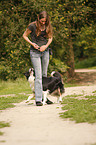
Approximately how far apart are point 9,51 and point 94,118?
43.0ft

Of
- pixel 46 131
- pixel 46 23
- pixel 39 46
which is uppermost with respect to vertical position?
pixel 46 23

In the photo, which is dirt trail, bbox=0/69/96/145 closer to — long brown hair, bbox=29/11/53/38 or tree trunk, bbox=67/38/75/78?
long brown hair, bbox=29/11/53/38

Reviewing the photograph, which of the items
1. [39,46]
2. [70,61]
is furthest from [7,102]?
[70,61]

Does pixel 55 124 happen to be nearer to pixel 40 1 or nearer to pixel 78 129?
pixel 78 129

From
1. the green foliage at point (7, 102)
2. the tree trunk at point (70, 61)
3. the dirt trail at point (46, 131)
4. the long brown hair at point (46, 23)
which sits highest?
the long brown hair at point (46, 23)

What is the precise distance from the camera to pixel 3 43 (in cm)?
1812

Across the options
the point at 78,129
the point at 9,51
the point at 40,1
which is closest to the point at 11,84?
the point at 9,51

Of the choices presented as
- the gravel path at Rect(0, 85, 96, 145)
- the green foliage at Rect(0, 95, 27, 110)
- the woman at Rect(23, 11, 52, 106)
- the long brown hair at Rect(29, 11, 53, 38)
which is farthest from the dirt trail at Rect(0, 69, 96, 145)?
the long brown hair at Rect(29, 11, 53, 38)

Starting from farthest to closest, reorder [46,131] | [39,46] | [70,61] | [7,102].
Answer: [70,61] → [7,102] → [39,46] → [46,131]

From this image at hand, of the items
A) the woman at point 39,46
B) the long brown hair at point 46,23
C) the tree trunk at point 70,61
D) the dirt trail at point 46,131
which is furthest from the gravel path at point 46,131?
the tree trunk at point 70,61

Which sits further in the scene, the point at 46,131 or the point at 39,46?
the point at 39,46

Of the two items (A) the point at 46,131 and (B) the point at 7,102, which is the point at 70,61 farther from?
(A) the point at 46,131

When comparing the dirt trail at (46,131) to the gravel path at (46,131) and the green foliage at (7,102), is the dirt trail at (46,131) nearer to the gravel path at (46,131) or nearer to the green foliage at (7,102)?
the gravel path at (46,131)

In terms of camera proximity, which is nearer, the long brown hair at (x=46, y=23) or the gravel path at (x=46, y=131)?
the gravel path at (x=46, y=131)
